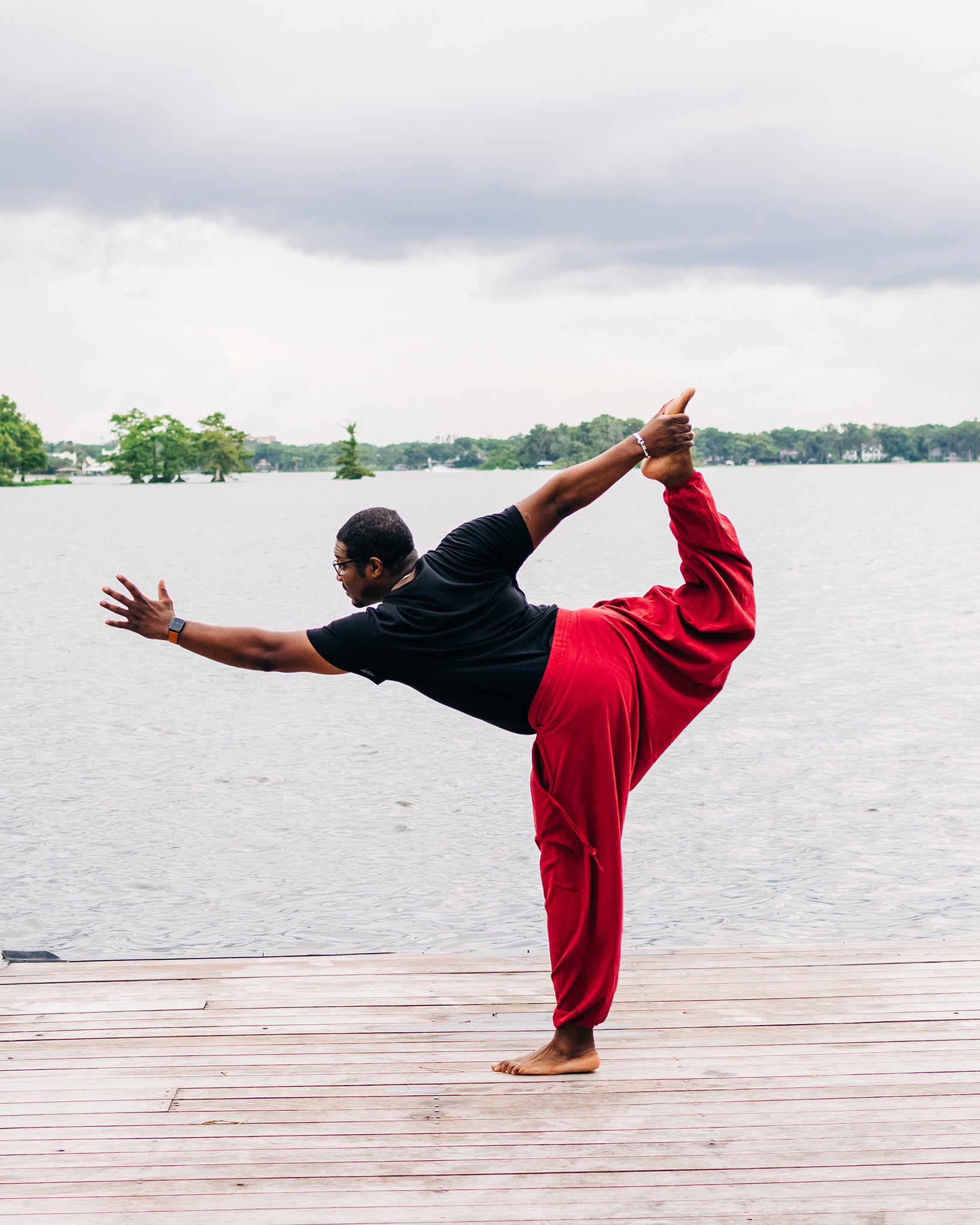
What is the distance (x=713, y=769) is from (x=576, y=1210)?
10776mm

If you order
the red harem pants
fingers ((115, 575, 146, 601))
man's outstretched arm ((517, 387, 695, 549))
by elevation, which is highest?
A: man's outstretched arm ((517, 387, 695, 549))

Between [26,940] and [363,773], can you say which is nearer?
[26,940]

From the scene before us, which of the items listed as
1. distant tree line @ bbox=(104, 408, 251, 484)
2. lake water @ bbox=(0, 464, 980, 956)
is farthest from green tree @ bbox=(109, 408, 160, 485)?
lake water @ bbox=(0, 464, 980, 956)

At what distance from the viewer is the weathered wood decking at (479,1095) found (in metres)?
3.17

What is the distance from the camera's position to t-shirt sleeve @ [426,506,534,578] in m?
3.76

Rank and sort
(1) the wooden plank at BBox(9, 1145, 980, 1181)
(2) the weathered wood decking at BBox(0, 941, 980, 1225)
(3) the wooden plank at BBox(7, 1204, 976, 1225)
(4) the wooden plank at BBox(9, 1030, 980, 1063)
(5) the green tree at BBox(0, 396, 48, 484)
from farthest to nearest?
1. (5) the green tree at BBox(0, 396, 48, 484)
2. (4) the wooden plank at BBox(9, 1030, 980, 1063)
3. (1) the wooden plank at BBox(9, 1145, 980, 1181)
4. (2) the weathered wood decking at BBox(0, 941, 980, 1225)
5. (3) the wooden plank at BBox(7, 1204, 976, 1225)

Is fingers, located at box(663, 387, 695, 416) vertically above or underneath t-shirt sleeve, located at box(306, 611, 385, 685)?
above

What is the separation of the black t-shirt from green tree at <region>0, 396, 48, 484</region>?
6070 inches

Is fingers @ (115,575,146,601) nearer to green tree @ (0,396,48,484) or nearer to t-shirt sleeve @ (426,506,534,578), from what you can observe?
t-shirt sleeve @ (426,506,534,578)

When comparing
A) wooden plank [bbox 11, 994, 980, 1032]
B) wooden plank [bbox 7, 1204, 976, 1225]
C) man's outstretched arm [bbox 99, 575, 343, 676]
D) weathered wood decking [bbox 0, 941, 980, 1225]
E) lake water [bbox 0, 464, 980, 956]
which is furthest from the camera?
lake water [bbox 0, 464, 980, 956]

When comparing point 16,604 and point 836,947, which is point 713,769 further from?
point 16,604

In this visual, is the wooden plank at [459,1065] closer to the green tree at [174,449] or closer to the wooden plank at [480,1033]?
the wooden plank at [480,1033]

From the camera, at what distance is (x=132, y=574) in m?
39.6

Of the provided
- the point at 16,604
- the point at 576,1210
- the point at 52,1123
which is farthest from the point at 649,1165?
the point at 16,604
